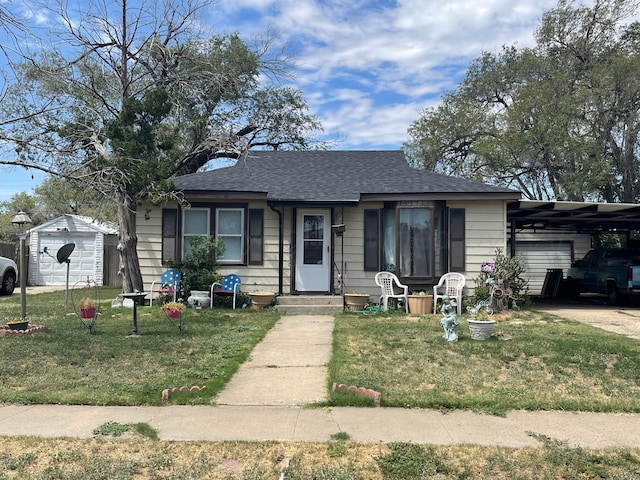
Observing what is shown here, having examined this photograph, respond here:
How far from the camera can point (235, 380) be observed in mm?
5613

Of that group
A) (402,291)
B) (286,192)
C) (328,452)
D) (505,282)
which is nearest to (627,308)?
(505,282)

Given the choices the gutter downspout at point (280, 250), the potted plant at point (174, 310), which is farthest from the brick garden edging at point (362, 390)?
the gutter downspout at point (280, 250)

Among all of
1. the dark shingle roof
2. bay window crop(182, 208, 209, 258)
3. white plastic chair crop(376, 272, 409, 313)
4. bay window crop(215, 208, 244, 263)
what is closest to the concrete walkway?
white plastic chair crop(376, 272, 409, 313)

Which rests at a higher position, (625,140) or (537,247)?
(625,140)

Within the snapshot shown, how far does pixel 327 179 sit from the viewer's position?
1318 cm

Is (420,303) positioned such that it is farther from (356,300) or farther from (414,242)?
(414,242)

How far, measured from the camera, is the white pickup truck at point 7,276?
50.6ft

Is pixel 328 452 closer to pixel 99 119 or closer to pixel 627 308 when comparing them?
pixel 99 119

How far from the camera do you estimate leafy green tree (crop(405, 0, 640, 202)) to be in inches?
760

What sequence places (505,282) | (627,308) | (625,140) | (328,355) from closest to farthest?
(328,355), (505,282), (627,308), (625,140)

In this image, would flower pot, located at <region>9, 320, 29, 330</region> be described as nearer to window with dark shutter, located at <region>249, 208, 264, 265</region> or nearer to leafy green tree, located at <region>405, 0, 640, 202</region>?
window with dark shutter, located at <region>249, 208, 264, 265</region>

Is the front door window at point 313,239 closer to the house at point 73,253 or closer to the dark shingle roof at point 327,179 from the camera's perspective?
the dark shingle roof at point 327,179

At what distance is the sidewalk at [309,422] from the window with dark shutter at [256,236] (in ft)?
23.0

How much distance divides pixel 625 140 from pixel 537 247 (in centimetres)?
537
